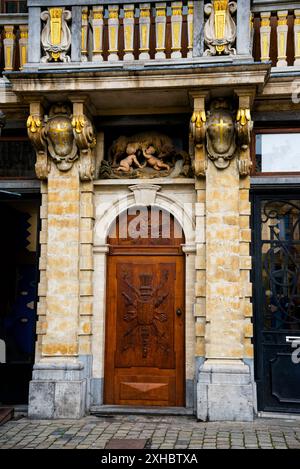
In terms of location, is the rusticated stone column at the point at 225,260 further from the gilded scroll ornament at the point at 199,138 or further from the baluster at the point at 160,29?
the baluster at the point at 160,29

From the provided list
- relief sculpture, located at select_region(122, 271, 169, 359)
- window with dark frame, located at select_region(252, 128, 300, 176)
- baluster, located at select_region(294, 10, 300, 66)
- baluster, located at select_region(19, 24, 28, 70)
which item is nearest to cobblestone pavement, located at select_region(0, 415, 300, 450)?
relief sculpture, located at select_region(122, 271, 169, 359)

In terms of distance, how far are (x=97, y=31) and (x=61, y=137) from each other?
5.29 ft

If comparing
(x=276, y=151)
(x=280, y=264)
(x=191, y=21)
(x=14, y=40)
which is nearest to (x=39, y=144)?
(x=14, y=40)

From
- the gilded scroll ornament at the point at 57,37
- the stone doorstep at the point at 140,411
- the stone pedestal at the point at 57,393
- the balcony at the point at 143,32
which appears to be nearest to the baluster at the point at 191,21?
the balcony at the point at 143,32

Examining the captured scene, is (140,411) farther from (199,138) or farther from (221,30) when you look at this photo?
(221,30)

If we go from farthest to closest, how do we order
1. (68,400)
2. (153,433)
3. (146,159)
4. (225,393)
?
(146,159) → (68,400) → (225,393) → (153,433)

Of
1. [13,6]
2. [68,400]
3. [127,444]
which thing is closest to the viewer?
[127,444]

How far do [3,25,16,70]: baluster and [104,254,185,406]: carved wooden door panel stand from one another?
3.33m

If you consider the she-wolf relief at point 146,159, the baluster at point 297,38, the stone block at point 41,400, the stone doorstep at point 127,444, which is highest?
the baluster at point 297,38

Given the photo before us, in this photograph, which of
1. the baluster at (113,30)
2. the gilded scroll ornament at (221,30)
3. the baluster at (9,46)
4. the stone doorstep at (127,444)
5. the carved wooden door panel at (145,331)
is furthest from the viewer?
the baluster at (9,46)

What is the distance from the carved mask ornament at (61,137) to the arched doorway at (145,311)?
1.19 m

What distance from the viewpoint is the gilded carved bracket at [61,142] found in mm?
8570

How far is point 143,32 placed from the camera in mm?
8562

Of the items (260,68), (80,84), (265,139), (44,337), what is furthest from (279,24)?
(44,337)
